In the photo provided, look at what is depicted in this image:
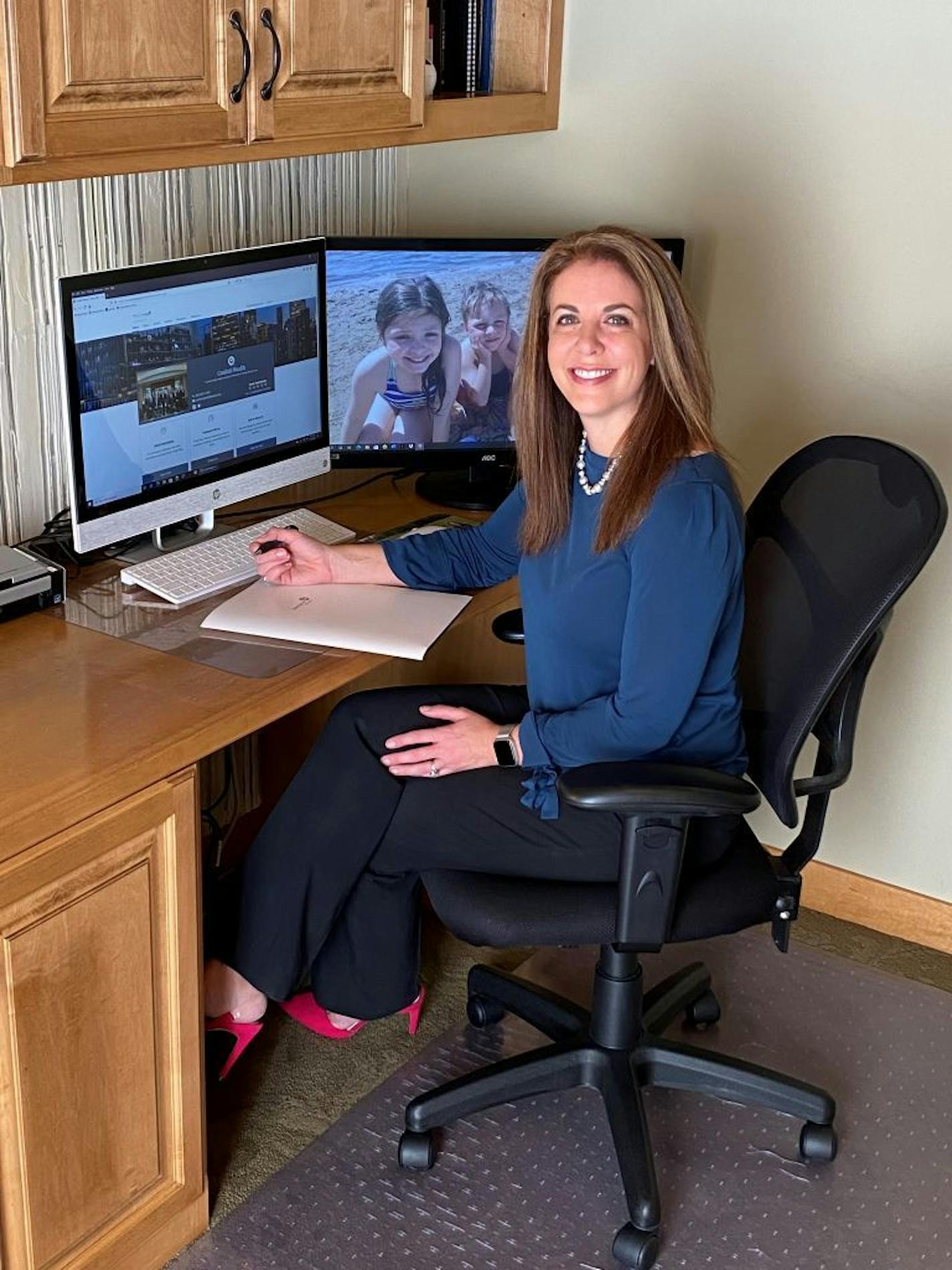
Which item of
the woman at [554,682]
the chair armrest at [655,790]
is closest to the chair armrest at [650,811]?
the chair armrest at [655,790]

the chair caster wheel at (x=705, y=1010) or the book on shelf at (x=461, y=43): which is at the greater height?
the book on shelf at (x=461, y=43)

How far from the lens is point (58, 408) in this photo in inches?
88.0

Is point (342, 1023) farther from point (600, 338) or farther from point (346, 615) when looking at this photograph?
point (600, 338)

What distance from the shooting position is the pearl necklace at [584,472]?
6.39 ft

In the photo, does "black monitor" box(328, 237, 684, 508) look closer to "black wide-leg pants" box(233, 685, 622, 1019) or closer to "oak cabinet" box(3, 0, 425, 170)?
"oak cabinet" box(3, 0, 425, 170)

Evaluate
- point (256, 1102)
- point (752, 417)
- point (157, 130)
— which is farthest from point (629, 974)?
point (157, 130)

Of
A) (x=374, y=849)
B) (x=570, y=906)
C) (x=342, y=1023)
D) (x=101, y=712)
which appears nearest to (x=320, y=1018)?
(x=342, y=1023)

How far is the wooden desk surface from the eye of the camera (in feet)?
5.15

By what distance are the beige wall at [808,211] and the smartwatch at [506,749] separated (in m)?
0.94

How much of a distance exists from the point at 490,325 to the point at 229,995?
1.13 metres

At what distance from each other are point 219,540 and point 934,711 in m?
1.25

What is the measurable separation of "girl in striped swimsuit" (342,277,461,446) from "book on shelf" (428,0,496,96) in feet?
1.12

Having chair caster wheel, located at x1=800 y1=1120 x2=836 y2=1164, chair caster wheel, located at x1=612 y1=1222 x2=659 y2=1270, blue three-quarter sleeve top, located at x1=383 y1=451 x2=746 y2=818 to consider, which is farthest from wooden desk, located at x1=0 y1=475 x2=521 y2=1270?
chair caster wheel, located at x1=800 y1=1120 x2=836 y2=1164

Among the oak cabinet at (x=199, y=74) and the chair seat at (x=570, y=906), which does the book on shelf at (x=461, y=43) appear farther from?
the chair seat at (x=570, y=906)
